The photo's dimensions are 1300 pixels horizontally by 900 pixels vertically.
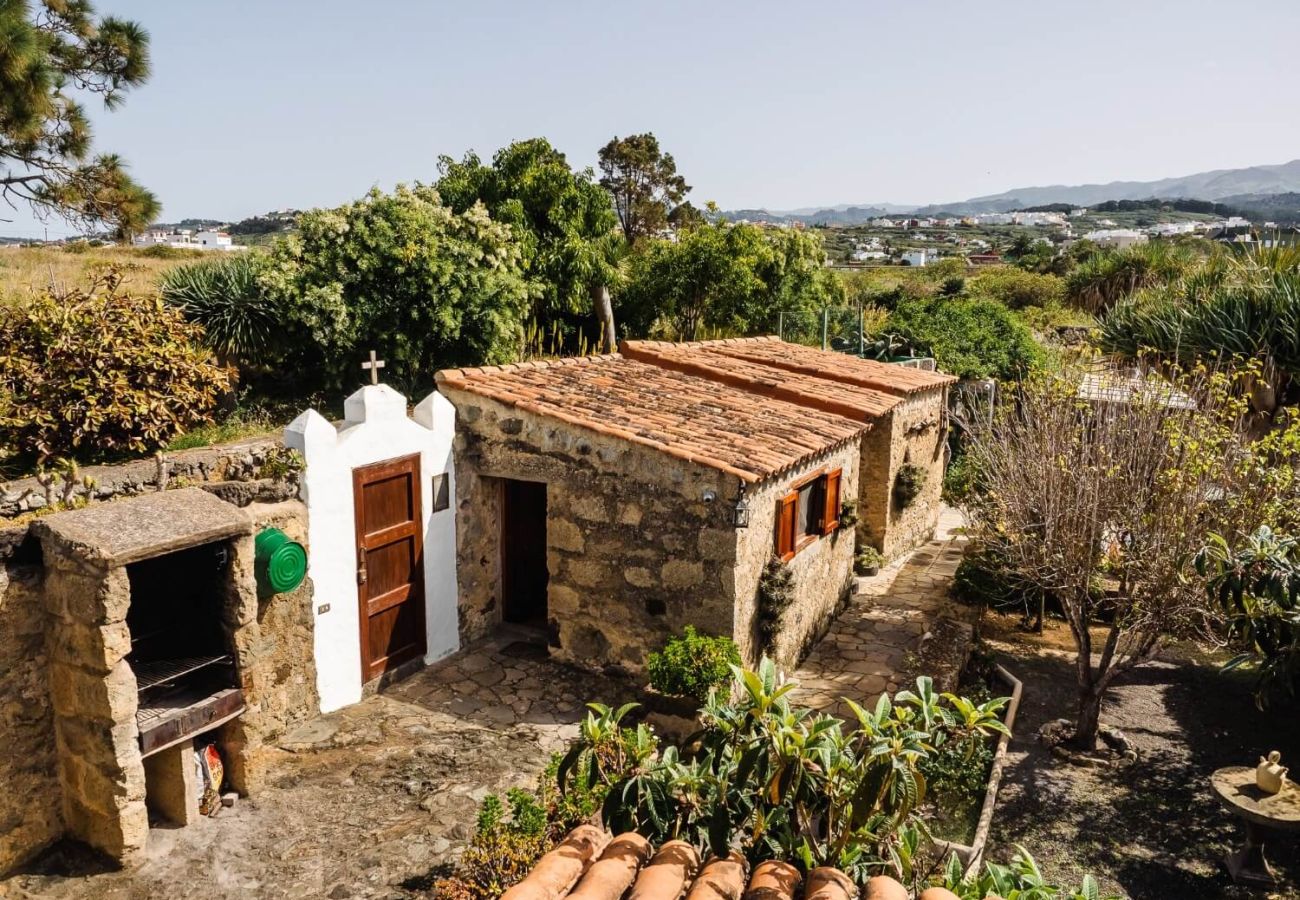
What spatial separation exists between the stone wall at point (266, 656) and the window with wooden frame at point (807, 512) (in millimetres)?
5331

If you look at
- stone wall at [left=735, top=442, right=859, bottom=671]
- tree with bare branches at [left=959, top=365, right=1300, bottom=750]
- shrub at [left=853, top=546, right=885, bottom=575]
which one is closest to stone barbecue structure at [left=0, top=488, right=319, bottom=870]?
stone wall at [left=735, top=442, right=859, bottom=671]

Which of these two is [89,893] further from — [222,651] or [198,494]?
[198,494]

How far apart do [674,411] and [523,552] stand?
275 cm

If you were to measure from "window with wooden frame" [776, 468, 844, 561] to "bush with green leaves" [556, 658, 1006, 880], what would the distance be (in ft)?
16.6

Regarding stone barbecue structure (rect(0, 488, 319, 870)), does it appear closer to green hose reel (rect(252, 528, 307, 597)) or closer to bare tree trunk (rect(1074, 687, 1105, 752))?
green hose reel (rect(252, 528, 307, 597))

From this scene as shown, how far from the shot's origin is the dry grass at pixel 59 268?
41.6ft

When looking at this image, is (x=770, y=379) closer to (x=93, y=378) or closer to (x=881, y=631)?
(x=881, y=631)

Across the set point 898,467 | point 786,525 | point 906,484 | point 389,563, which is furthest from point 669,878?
point 906,484

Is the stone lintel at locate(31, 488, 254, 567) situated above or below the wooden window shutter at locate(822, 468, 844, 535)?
above

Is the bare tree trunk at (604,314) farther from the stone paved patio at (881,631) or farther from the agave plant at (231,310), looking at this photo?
the stone paved patio at (881,631)

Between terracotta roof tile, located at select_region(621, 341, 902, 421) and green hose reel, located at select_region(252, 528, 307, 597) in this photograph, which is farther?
terracotta roof tile, located at select_region(621, 341, 902, 421)

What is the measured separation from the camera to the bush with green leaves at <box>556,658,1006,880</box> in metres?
4.85

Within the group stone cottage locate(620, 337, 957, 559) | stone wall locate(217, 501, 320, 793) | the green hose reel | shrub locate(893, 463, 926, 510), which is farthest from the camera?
shrub locate(893, 463, 926, 510)

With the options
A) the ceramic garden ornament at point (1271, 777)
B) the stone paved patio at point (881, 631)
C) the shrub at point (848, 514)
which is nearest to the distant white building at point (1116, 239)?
the stone paved patio at point (881, 631)
